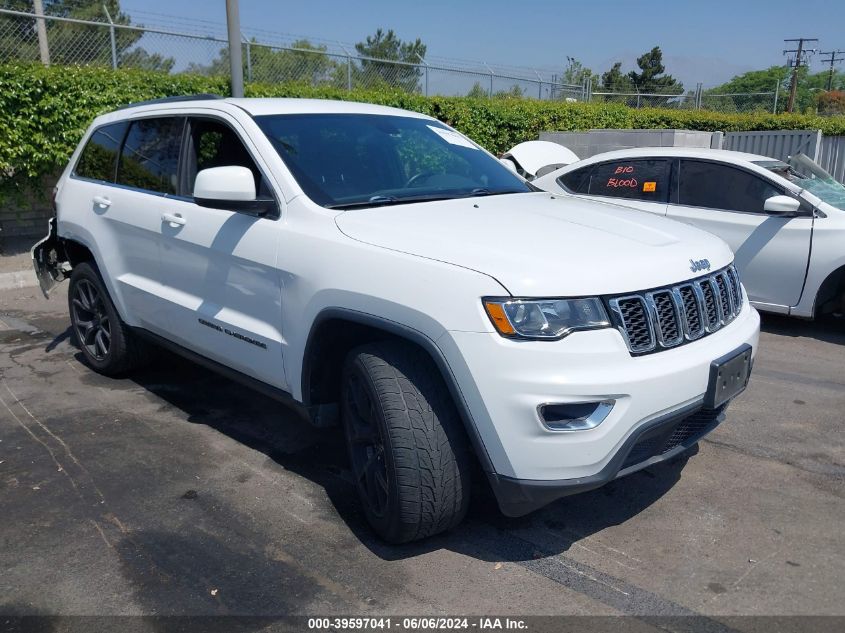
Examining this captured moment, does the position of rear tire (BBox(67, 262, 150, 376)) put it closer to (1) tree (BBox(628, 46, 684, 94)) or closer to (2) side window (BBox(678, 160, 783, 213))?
(2) side window (BBox(678, 160, 783, 213))

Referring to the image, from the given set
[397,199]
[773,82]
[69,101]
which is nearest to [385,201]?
[397,199]

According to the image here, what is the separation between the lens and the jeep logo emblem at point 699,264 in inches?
126

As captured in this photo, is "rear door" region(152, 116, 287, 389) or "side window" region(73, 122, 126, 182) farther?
"side window" region(73, 122, 126, 182)

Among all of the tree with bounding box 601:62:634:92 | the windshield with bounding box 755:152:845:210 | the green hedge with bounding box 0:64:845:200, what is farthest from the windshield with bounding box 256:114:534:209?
the tree with bounding box 601:62:634:92

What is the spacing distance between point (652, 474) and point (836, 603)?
1.15 meters

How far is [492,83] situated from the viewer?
17297 millimetres

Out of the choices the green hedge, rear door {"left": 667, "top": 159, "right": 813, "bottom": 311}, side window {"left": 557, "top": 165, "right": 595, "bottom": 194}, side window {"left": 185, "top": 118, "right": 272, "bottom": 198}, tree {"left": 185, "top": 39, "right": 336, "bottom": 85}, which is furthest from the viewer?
tree {"left": 185, "top": 39, "right": 336, "bottom": 85}

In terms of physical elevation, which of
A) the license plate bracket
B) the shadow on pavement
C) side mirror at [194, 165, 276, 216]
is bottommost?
the shadow on pavement

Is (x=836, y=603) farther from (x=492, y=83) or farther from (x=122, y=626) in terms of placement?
(x=492, y=83)

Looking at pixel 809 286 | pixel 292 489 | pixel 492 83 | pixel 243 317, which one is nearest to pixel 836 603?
pixel 292 489

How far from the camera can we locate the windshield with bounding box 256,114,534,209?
12.2ft

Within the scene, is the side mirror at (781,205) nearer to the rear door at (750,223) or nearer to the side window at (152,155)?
the rear door at (750,223)

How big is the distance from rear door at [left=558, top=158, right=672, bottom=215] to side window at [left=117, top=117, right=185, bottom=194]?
4.29m

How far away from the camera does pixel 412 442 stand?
2953mm
